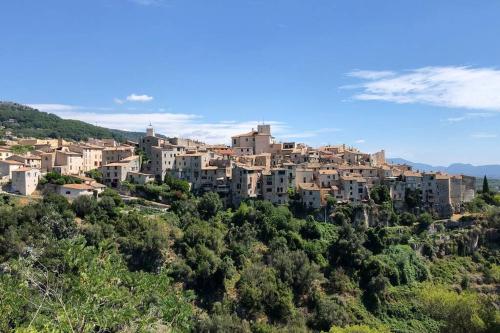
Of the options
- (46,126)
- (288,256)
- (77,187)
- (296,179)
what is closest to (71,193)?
(77,187)

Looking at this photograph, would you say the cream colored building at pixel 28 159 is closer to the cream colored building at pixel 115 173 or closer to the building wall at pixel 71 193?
the building wall at pixel 71 193

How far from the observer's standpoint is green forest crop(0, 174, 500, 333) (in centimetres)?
3600

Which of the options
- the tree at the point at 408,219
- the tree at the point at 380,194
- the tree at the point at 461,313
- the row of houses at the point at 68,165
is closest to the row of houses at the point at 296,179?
the tree at the point at 380,194

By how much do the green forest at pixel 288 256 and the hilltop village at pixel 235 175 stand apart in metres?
2.51

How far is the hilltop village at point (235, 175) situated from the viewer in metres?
54.3

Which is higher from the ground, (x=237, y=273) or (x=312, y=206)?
(x=312, y=206)

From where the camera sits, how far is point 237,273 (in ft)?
137

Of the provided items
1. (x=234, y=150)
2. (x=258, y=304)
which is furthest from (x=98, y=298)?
(x=234, y=150)

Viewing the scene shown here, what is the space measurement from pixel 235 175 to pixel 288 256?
15.5 m

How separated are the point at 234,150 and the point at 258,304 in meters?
34.2

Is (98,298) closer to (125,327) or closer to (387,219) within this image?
(125,327)

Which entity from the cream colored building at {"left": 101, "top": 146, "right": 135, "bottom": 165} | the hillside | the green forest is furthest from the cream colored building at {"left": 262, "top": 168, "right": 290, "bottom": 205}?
the hillside

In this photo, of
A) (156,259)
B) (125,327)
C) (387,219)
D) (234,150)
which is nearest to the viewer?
(125,327)

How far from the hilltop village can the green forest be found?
8.24ft
